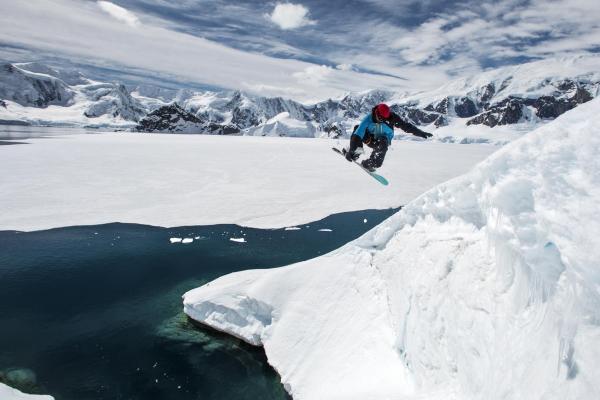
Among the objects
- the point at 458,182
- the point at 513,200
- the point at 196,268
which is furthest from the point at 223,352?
the point at 513,200

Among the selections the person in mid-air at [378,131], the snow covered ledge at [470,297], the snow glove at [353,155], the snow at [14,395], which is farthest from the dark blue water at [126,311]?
the person in mid-air at [378,131]

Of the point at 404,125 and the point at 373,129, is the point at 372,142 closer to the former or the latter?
the point at 373,129

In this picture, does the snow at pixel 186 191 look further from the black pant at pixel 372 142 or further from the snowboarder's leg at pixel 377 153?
the black pant at pixel 372 142

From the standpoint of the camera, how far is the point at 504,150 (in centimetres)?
657

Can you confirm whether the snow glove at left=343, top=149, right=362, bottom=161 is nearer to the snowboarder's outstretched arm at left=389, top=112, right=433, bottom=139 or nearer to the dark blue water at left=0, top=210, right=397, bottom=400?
the snowboarder's outstretched arm at left=389, top=112, right=433, bottom=139

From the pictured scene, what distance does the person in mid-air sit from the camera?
1029cm

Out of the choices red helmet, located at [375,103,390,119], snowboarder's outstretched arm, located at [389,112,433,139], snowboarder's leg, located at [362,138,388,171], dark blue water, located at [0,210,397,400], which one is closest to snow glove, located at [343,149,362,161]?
snowboarder's leg, located at [362,138,388,171]

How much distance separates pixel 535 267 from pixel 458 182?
3.31 meters

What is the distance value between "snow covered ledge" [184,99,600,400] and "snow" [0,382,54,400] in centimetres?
521

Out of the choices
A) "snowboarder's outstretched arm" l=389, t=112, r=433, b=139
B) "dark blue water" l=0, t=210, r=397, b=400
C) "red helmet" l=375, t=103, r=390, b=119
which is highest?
"red helmet" l=375, t=103, r=390, b=119

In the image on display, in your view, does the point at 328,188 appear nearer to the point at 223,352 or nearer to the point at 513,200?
the point at 223,352

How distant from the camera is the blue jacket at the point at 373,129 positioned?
10.9 metres

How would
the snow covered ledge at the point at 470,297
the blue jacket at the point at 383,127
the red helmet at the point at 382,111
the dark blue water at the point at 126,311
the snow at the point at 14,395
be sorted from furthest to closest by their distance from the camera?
1. the blue jacket at the point at 383,127
2. the dark blue water at the point at 126,311
3. the red helmet at the point at 382,111
4. the snow at the point at 14,395
5. the snow covered ledge at the point at 470,297

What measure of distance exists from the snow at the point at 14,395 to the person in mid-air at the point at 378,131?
10.3 m
